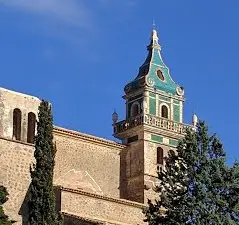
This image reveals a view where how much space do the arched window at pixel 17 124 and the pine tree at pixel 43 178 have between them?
231cm

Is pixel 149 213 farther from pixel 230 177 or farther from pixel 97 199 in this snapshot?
pixel 97 199

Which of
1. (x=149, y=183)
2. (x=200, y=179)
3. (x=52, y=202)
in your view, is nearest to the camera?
(x=200, y=179)

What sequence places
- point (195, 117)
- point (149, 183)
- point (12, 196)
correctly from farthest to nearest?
point (195, 117), point (149, 183), point (12, 196)

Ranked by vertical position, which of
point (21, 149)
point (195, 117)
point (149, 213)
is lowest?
point (149, 213)

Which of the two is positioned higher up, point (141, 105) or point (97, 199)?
point (141, 105)

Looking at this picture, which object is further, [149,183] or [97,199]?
[149,183]

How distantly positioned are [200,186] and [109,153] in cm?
1595

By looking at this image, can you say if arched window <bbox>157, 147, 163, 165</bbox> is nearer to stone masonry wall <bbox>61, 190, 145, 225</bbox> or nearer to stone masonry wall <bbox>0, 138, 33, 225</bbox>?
stone masonry wall <bbox>61, 190, 145, 225</bbox>

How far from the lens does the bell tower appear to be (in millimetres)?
50375

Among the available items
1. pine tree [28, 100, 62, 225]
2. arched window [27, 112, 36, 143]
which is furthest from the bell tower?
pine tree [28, 100, 62, 225]

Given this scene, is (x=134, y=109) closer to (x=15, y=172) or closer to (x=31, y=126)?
(x=31, y=126)

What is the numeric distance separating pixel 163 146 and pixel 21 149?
10.1 meters

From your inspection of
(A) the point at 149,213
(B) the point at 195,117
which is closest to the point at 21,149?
(A) the point at 149,213

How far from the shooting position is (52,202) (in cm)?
3947
